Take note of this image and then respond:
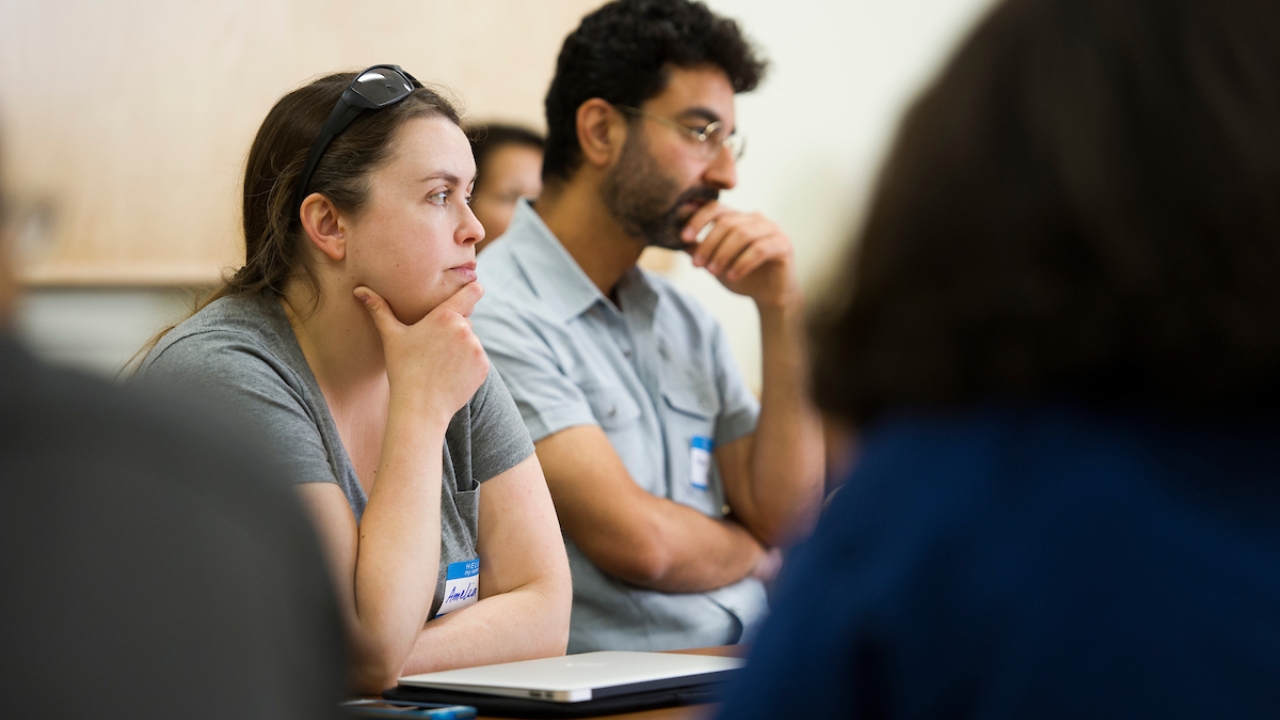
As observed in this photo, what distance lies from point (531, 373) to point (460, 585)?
572mm

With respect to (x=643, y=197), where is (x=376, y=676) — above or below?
below

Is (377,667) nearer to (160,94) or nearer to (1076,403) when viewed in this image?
(1076,403)

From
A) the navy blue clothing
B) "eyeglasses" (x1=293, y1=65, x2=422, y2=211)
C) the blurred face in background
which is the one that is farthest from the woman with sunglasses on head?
the blurred face in background

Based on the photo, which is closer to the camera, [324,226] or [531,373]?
[324,226]

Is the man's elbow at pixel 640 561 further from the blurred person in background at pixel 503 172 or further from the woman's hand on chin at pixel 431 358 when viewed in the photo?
the blurred person in background at pixel 503 172

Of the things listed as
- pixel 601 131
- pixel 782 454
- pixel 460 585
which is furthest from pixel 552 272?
pixel 460 585

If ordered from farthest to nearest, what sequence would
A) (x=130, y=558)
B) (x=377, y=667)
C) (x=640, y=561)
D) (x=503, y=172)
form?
(x=503, y=172) < (x=640, y=561) < (x=377, y=667) < (x=130, y=558)

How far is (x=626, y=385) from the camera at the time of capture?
2.22 meters

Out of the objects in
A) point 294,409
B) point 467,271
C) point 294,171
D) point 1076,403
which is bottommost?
point 294,409

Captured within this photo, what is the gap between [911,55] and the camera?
4289mm

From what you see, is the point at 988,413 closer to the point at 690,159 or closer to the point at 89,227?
the point at 690,159

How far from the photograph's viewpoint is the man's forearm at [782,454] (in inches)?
88.4

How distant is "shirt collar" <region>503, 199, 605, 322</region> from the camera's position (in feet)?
7.27

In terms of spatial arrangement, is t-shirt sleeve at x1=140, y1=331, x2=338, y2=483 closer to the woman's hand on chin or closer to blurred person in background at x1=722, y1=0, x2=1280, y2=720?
the woman's hand on chin
